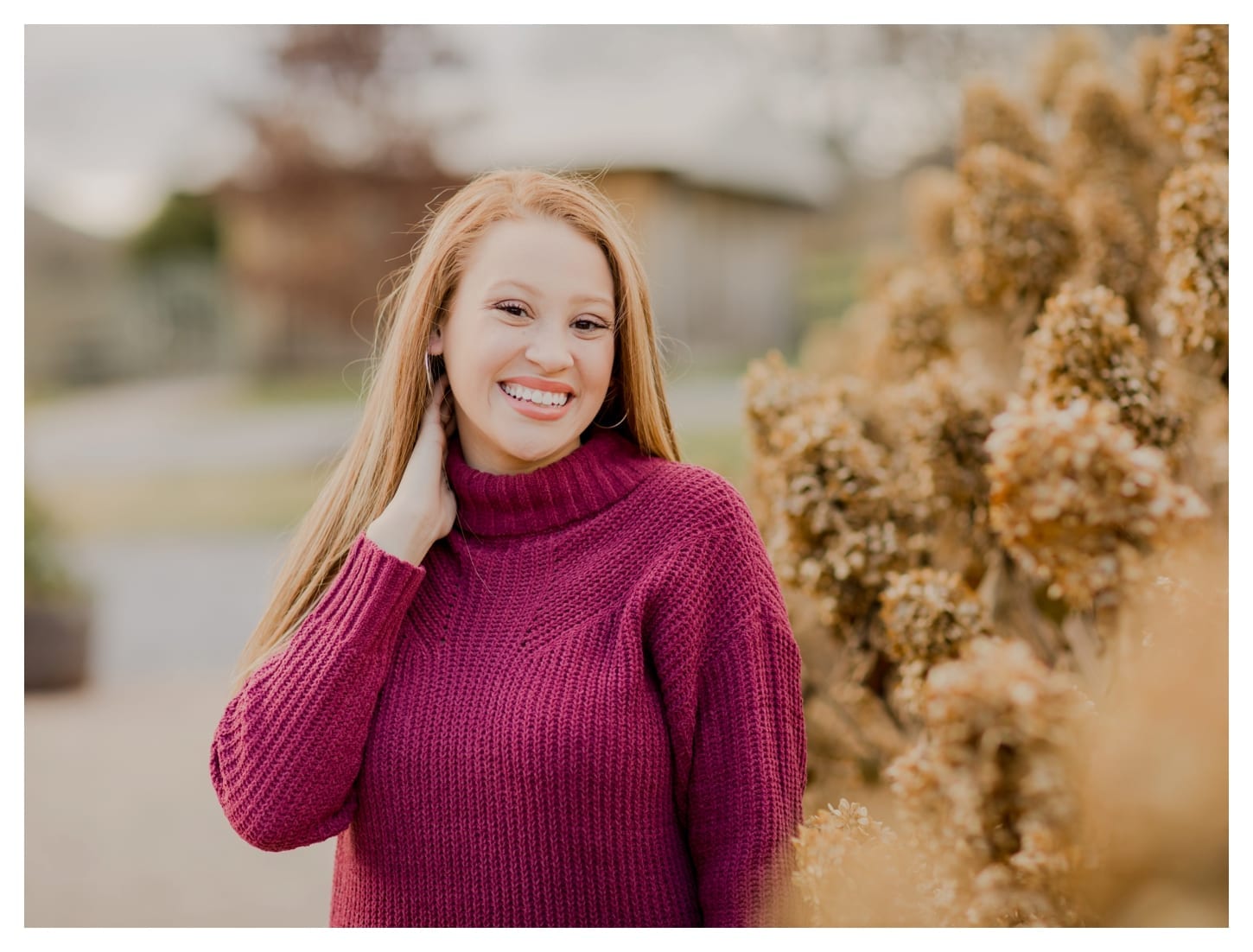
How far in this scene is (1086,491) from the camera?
2.78 ft

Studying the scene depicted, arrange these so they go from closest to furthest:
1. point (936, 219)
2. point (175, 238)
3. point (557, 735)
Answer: point (557, 735) → point (936, 219) → point (175, 238)

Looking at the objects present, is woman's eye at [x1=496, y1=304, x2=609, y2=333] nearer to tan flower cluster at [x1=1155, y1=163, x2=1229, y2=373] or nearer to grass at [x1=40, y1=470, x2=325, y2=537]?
tan flower cluster at [x1=1155, y1=163, x2=1229, y2=373]

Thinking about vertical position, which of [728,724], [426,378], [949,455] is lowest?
[728,724]

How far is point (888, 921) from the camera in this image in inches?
41.7

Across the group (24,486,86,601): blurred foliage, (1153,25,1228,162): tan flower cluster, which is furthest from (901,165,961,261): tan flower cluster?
(24,486,86,601): blurred foliage

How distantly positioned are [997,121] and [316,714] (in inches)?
82.5

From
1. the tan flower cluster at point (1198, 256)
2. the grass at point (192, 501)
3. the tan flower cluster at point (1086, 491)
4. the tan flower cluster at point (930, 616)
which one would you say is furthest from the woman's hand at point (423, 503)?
the grass at point (192, 501)

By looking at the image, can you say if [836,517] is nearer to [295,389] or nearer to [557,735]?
[557,735]

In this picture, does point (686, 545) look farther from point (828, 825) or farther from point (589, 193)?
point (589, 193)

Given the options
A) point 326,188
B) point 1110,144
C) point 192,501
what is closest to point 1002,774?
point 1110,144

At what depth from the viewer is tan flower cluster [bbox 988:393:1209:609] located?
0.84 m

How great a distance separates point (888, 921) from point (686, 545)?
50cm

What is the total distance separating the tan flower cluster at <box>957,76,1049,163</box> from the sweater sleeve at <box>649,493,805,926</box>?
1.64 m
